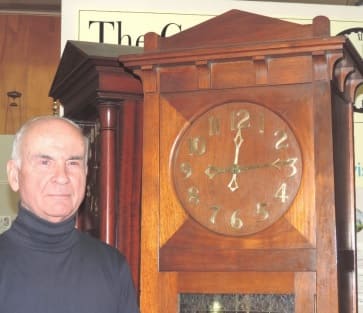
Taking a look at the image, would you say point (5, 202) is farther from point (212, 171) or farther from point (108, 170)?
point (212, 171)

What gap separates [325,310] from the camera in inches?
64.1

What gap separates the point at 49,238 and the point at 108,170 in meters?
0.53

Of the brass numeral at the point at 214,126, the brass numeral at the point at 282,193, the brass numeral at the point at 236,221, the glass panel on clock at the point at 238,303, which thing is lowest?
the glass panel on clock at the point at 238,303

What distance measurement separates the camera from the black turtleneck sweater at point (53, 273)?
4.83 feet

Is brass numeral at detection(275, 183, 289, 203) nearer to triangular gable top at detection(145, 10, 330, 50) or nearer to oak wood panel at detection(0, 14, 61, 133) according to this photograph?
triangular gable top at detection(145, 10, 330, 50)

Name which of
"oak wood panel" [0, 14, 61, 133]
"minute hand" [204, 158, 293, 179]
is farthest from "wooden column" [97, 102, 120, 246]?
"oak wood panel" [0, 14, 61, 133]

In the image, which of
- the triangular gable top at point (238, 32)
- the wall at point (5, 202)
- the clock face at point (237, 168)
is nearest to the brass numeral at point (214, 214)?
the clock face at point (237, 168)

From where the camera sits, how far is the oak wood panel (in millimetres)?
4094

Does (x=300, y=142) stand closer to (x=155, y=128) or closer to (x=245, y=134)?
(x=245, y=134)

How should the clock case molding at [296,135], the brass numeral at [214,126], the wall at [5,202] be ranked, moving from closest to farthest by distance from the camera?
the clock case molding at [296,135] → the brass numeral at [214,126] → the wall at [5,202]

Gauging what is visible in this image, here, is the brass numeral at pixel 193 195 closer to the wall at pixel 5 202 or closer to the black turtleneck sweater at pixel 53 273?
the black turtleneck sweater at pixel 53 273

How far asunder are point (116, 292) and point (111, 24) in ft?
4.98

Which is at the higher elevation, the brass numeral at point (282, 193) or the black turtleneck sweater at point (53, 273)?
the brass numeral at point (282, 193)

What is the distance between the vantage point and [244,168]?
171cm
